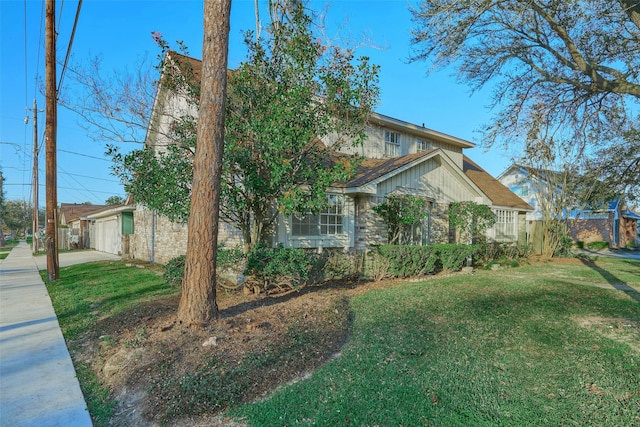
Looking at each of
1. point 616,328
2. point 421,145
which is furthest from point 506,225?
point 616,328

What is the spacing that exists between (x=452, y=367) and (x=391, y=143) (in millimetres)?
12458

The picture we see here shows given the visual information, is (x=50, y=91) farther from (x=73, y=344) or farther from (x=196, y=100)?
(x=73, y=344)

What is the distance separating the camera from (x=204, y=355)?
425cm

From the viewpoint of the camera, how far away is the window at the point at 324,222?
9.98 meters

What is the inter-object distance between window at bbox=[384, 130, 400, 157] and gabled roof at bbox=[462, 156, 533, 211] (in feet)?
11.7

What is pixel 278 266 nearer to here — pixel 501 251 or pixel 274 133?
pixel 274 133

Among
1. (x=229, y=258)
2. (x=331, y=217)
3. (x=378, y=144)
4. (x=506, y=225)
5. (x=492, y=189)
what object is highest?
(x=378, y=144)

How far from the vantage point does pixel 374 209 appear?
36.8 feet

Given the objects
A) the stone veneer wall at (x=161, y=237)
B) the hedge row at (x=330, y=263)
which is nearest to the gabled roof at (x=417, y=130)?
the hedge row at (x=330, y=263)

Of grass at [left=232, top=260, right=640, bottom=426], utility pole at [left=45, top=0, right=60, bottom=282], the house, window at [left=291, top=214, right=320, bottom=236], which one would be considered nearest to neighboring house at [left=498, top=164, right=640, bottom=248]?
the house

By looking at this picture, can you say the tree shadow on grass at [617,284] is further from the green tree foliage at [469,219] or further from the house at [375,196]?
the house at [375,196]

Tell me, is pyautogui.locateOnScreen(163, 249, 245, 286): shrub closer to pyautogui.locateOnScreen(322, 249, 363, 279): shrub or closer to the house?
the house

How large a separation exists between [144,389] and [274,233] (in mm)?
5800

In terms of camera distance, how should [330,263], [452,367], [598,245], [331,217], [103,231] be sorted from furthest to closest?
1. [598,245]
2. [103,231]
3. [331,217]
4. [330,263]
5. [452,367]
